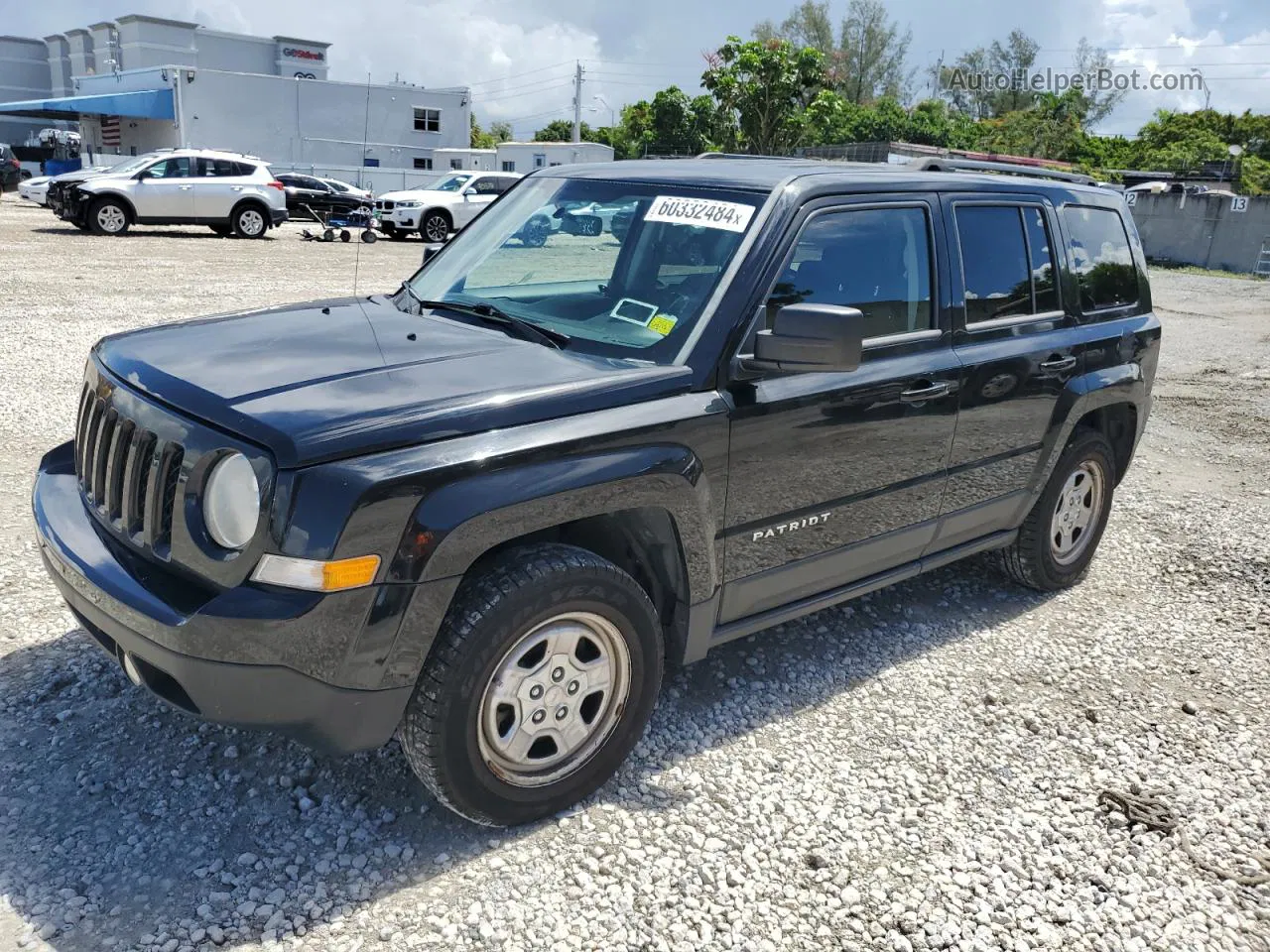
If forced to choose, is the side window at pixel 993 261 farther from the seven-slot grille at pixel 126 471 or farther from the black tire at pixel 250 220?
the black tire at pixel 250 220

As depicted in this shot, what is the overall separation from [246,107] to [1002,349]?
4602cm

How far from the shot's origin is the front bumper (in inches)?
100

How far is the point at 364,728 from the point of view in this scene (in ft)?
8.92

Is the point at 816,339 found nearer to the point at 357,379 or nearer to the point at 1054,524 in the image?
the point at 357,379

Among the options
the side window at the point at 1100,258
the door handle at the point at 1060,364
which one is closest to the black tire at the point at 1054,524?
the door handle at the point at 1060,364

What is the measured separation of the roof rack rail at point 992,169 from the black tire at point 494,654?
2.44 meters

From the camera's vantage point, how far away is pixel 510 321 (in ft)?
11.7

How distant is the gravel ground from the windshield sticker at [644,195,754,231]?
1.72m

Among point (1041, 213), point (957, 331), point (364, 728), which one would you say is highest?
point (1041, 213)

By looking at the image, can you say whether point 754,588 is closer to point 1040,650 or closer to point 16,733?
point 1040,650

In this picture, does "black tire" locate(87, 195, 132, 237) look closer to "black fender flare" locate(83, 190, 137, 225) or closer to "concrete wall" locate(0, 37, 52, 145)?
"black fender flare" locate(83, 190, 137, 225)

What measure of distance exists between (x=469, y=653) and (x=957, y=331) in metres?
2.36

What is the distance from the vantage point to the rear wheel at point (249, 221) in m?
22.2

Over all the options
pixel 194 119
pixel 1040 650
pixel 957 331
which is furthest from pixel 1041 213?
pixel 194 119
